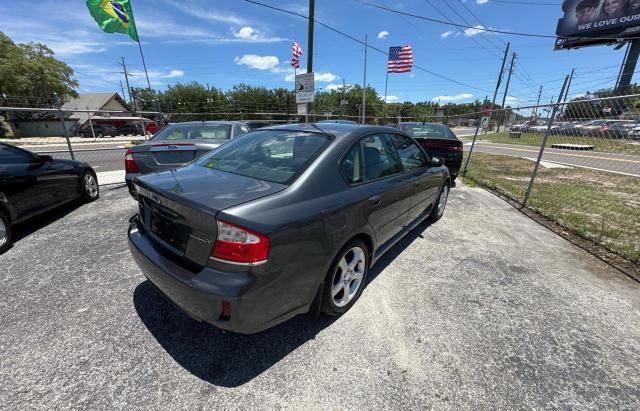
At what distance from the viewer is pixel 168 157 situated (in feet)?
15.7

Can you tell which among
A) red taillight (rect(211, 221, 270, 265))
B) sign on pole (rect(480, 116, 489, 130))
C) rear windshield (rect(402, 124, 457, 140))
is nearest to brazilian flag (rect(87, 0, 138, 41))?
rear windshield (rect(402, 124, 457, 140))

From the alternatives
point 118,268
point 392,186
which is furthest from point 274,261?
point 118,268

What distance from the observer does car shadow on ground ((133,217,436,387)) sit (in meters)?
1.89

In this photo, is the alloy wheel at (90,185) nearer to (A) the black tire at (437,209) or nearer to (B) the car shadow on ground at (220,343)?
(B) the car shadow on ground at (220,343)

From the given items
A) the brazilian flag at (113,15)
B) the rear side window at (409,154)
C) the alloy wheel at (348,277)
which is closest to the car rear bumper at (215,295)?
the alloy wheel at (348,277)

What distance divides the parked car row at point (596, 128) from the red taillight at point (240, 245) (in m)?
5.57

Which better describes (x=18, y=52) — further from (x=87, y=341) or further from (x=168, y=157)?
(x=87, y=341)

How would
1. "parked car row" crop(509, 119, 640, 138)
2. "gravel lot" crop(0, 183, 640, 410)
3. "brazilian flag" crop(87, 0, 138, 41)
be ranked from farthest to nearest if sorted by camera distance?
"brazilian flag" crop(87, 0, 138, 41), "parked car row" crop(509, 119, 640, 138), "gravel lot" crop(0, 183, 640, 410)

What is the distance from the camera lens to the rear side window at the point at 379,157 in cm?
261

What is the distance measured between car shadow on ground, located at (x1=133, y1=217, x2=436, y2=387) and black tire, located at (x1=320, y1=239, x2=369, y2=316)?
0.54 ft

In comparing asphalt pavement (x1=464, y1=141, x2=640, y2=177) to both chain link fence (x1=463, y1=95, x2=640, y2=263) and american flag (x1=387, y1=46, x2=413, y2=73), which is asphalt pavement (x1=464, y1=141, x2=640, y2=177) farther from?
american flag (x1=387, y1=46, x2=413, y2=73)

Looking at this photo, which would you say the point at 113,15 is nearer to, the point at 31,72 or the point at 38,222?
the point at 38,222

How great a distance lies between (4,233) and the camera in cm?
332

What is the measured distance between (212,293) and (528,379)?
2.16 meters
